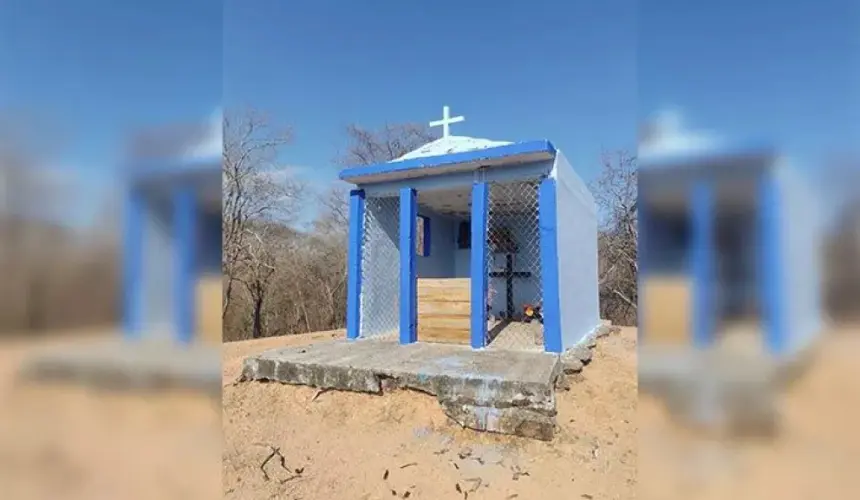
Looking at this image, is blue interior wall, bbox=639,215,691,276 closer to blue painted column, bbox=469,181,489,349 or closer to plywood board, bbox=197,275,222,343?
plywood board, bbox=197,275,222,343

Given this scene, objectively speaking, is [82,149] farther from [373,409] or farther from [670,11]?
[373,409]

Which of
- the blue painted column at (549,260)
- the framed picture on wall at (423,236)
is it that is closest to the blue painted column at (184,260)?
the blue painted column at (549,260)

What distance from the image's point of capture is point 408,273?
5344mm

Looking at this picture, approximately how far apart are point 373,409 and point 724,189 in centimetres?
346

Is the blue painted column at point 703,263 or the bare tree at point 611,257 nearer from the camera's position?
the blue painted column at point 703,263

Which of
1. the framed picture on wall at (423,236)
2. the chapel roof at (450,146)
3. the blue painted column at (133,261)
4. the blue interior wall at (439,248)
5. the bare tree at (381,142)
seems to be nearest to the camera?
the blue painted column at (133,261)

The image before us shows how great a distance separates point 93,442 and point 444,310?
473cm

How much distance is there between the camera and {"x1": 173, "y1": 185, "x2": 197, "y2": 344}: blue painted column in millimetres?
710

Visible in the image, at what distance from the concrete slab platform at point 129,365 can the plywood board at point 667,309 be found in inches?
26.7

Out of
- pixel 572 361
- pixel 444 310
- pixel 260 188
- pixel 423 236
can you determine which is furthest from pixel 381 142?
pixel 572 361

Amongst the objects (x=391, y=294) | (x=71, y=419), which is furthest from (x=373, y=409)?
(x=71, y=419)

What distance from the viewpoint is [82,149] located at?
65 centimetres

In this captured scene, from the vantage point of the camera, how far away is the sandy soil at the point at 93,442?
61cm

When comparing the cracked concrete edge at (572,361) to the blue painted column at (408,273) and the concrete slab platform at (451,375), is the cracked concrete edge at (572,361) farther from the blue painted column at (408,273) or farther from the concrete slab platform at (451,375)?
the blue painted column at (408,273)
